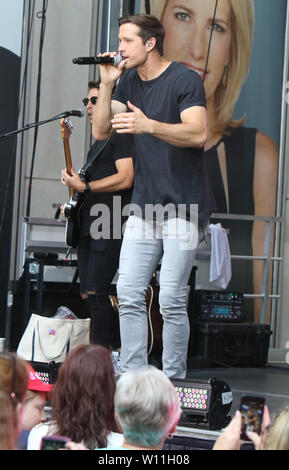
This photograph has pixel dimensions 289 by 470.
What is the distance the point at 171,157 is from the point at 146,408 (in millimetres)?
1773

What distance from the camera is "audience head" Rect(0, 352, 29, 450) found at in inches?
65.8

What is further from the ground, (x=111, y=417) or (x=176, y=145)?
(x=176, y=145)

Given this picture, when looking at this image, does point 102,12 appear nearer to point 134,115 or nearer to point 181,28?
point 181,28

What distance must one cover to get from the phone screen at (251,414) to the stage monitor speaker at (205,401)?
0.92 meters

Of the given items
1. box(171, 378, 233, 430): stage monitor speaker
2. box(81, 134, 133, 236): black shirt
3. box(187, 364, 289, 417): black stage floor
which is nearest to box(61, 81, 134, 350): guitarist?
box(81, 134, 133, 236): black shirt

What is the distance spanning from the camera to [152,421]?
1.92 m

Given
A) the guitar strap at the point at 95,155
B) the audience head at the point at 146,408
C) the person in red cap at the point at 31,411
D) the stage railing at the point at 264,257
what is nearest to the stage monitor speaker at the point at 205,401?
the person in red cap at the point at 31,411

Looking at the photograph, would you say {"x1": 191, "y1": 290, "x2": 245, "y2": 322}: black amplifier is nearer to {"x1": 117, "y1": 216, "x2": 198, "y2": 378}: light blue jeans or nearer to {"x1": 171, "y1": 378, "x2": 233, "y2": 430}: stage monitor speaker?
{"x1": 117, "y1": 216, "x2": 198, "y2": 378}: light blue jeans

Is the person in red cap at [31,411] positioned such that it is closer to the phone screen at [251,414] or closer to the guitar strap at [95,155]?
the phone screen at [251,414]

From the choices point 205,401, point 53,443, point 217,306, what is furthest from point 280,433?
point 217,306

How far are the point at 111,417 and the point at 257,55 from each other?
5160 millimetres

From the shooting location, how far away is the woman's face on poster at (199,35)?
6.59 m
